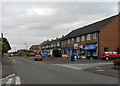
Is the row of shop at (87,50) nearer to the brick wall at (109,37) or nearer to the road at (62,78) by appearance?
the brick wall at (109,37)

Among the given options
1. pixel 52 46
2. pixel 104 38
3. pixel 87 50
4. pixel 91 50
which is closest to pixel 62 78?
pixel 104 38

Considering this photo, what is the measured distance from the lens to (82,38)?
1879 inches

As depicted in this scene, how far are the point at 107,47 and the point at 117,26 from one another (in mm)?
5693

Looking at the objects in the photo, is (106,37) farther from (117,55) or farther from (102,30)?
(117,55)

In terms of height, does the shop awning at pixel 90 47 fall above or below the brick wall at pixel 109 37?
below

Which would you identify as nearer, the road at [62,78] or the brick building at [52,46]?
the road at [62,78]

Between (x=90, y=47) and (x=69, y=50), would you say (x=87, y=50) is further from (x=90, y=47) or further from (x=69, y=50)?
(x=69, y=50)

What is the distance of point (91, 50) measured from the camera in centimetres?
4303

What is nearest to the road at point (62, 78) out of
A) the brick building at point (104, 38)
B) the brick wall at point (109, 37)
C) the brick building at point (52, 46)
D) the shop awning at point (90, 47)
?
the brick building at point (104, 38)

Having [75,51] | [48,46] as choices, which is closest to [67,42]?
[75,51]

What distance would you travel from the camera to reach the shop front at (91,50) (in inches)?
1616

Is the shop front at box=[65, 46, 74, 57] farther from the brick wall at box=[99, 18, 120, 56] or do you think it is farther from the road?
the road

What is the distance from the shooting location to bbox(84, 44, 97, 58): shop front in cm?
4104

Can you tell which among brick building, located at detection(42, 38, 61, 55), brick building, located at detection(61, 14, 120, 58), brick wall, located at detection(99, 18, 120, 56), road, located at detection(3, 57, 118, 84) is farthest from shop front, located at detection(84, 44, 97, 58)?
road, located at detection(3, 57, 118, 84)
